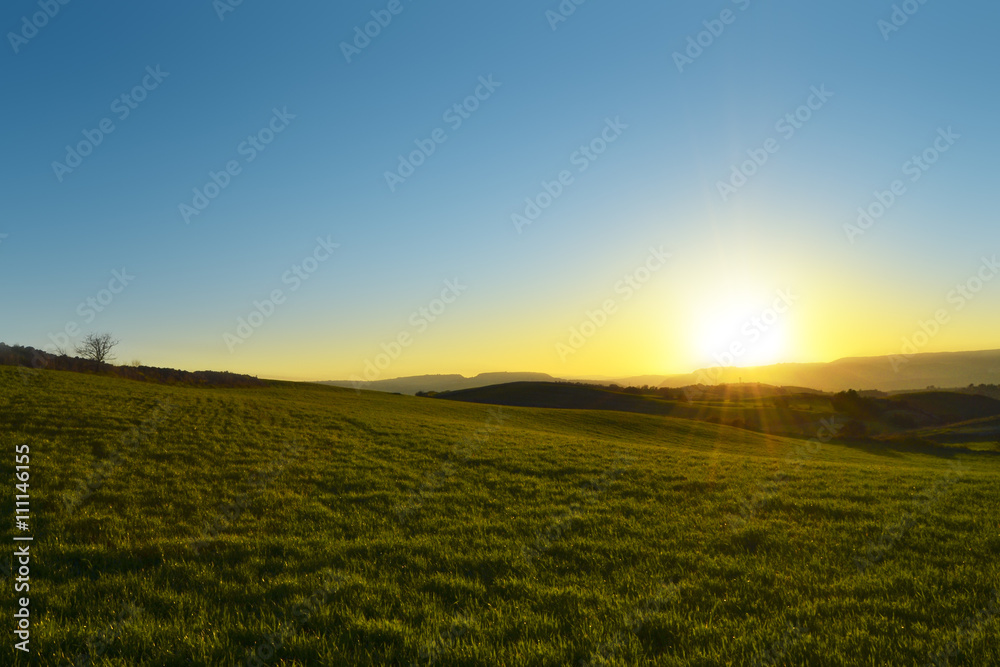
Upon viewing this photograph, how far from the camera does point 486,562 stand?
9312 millimetres

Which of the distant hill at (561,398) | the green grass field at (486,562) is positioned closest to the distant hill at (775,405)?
the distant hill at (561,398)

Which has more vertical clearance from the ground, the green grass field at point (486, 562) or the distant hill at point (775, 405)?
the green grass field at point (486, 562)

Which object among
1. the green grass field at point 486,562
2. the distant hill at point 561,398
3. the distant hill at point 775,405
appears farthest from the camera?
the distant hill at point 561,398

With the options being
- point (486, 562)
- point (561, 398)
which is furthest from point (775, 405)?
point (486, 562)

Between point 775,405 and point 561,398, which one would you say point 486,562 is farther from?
point 775,405

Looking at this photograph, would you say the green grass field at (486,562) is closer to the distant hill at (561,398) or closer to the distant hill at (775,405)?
the distant hill at (775,405)

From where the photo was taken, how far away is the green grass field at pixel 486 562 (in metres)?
6.20

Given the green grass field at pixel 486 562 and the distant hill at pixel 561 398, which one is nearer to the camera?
the green grass field at pixel 486 562

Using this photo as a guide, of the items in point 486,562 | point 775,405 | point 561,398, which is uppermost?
point 486,562

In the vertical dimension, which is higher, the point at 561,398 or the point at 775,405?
the point at 561,398

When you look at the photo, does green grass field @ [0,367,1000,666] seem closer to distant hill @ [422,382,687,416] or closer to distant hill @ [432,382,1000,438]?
distant hill @ [432,382,1000,438]

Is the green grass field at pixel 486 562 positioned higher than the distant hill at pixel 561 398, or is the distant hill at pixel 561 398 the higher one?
the green grass field at pixel 486 562

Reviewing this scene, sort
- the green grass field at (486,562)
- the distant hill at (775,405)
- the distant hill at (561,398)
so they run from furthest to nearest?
1. the distant hill at (561,398)
2. the distant hill at (775,405)
3. the green grass field at (486,562)

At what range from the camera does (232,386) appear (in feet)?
211
